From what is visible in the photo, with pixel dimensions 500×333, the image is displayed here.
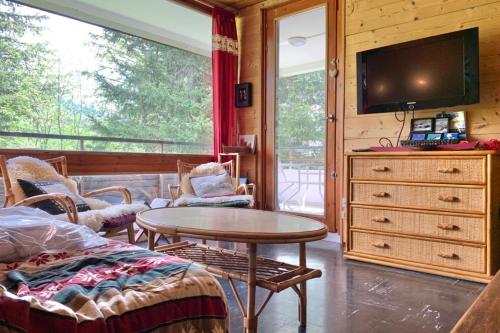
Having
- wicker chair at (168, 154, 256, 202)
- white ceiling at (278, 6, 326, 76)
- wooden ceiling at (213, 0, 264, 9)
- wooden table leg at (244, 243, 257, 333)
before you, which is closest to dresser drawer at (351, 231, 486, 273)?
wicker chair at (168, 154, 256, 202)

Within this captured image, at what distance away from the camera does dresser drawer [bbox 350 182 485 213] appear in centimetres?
250

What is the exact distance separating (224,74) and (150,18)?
1013 millimetres

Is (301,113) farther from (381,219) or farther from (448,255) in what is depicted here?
(448,255)

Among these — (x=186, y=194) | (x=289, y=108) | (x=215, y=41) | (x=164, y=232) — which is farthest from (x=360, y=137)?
(x=164, y=232)

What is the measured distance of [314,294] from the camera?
7.32ft

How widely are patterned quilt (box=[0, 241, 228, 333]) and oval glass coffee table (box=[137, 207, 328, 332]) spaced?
40 cm

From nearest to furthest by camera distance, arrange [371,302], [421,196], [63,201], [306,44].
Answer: [371,302], [63,201], [421,196], [306,44]

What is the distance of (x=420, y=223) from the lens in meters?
2.71

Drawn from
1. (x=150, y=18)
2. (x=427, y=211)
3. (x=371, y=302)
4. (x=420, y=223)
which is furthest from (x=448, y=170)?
(x=150, y=18)

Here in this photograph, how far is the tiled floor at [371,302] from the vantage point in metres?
1.82

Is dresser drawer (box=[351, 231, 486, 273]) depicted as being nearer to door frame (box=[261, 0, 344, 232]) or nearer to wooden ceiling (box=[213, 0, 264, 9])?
door frame (box=[261, 0, 344, 232])

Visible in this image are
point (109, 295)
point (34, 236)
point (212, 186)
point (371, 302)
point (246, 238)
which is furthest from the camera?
point (212, 186)

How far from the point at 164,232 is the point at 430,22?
2.76 metres

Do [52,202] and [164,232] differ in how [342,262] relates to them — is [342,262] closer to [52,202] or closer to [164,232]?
[164,232]
